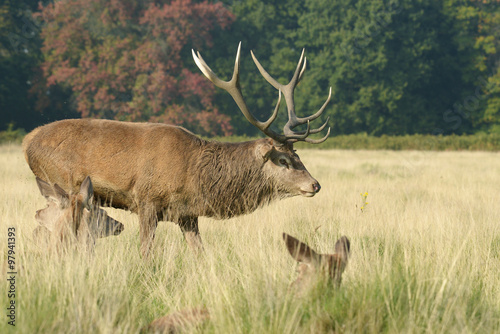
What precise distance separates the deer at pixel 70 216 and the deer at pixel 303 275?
32.9 inches

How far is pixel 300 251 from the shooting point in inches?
116

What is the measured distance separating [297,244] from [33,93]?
3280cm

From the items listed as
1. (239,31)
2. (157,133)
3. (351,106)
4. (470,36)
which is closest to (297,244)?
(157,133)

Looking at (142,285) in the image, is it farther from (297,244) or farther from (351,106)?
(351,106)

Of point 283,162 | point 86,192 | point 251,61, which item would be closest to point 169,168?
point 283,162

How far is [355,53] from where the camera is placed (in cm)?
3878

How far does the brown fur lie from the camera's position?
5.49 metres

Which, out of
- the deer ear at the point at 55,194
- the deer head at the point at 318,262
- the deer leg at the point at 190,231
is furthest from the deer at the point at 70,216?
the deer leg at the point at 190,231

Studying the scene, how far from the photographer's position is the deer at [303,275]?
9.66 feet

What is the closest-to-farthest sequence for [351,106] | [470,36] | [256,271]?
[256,271] < [351,106] < [470,36]

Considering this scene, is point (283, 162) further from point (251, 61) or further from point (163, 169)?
point (251, 61)

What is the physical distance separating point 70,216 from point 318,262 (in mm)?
1495

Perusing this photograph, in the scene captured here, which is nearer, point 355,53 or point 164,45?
point 164,45

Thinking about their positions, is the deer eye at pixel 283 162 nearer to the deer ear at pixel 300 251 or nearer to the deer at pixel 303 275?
the deer at pixel 303 275
